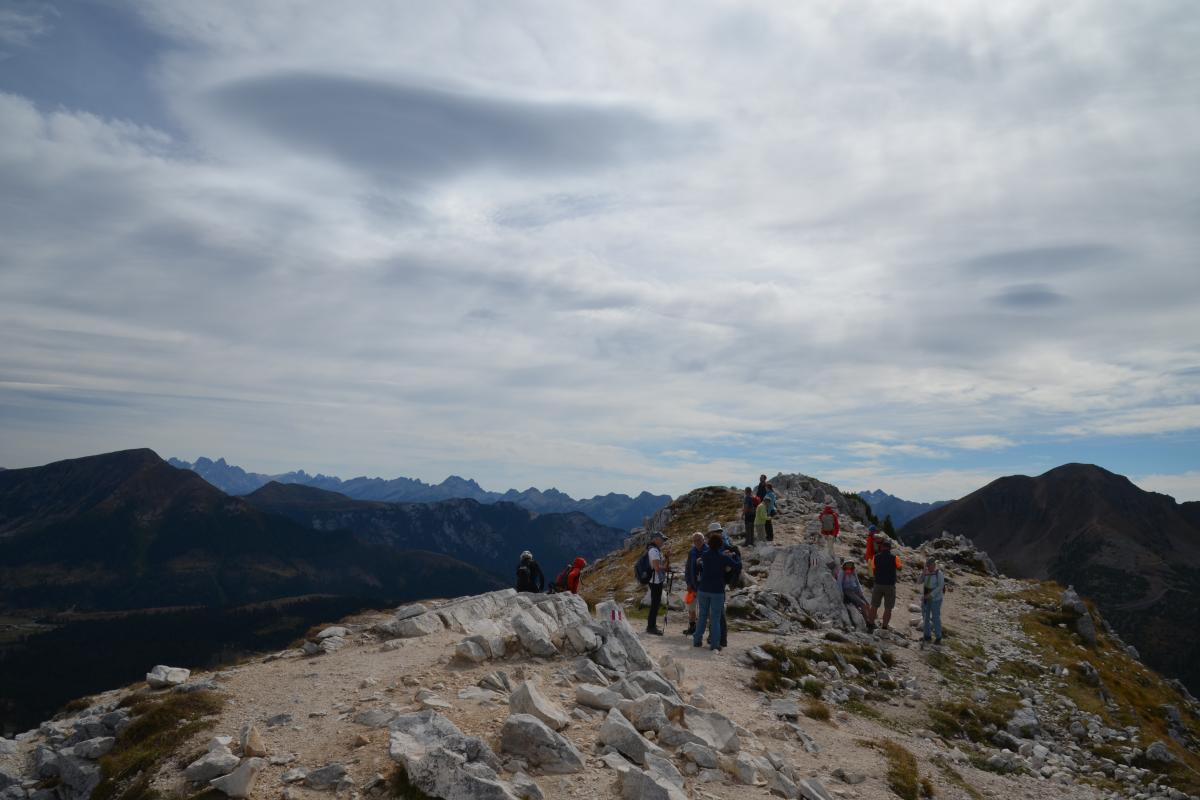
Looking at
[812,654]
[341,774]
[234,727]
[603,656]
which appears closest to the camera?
[341,774]

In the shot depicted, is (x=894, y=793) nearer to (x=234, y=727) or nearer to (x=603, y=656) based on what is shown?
(x=603, y=656)

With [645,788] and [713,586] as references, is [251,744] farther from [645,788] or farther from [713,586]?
[713,586]

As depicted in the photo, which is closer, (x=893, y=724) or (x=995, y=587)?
(x=893, y=724)

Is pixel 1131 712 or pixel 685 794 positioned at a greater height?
pixel 685 794

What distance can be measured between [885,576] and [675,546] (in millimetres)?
20161

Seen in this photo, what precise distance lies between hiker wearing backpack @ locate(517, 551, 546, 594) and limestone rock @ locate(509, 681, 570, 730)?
12.3m

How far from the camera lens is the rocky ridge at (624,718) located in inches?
434

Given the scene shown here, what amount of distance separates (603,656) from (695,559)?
683 centimetres

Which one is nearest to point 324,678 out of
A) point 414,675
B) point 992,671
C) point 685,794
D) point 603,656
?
point 414,675

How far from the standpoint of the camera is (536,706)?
40.6 feet

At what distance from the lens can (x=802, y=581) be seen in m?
29.8

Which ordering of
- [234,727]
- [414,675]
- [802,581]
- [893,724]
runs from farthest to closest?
[802,581], [893,724], [414,675], [234,727]

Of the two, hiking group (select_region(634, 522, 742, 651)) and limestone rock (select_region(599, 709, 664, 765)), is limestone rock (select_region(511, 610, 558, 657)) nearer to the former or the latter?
limestone rock (select_region(599, 709, 664, 765))

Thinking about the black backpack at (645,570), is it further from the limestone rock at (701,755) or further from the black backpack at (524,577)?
the limestone rock at (701,755)
